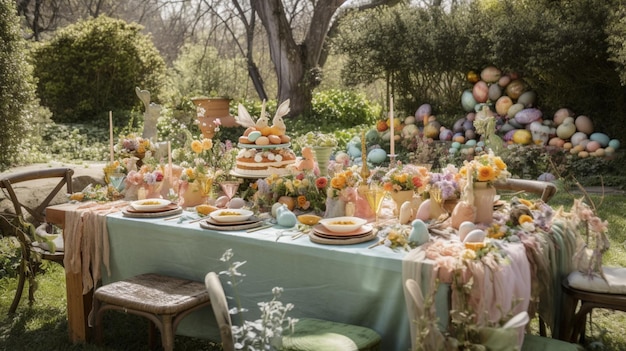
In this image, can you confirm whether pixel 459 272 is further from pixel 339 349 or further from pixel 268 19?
pixel 268 19

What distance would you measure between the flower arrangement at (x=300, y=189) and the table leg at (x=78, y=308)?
3.90 ft

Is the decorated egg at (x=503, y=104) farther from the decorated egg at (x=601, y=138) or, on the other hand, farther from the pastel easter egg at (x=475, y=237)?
the pastel easter egg at (x=475, y=237)

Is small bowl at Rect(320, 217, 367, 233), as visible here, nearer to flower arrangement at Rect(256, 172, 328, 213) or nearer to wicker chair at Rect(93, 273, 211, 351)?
flower arrangement at Rect(256, 172, 328, 213)

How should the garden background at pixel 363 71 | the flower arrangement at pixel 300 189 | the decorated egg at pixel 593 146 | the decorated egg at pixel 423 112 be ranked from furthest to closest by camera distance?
the decorated egg at pixel 423 112 < the decorated egg at pixel 593 146 < the garden background at pixel 363 71 < the flower arrangement at pixel 300 189

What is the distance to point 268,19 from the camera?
13297 millimetres

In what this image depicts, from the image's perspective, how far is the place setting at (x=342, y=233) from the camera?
2.80 metres

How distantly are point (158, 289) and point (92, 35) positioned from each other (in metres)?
11.9

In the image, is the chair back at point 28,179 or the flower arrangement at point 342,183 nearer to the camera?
the flower arrangement at point 342,183

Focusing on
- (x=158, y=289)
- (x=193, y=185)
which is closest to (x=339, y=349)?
(x=158, y=289)

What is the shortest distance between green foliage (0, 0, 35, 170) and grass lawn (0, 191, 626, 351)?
3.30 meters

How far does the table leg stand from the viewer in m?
3.64

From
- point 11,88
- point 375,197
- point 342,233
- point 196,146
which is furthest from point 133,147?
point 11,88

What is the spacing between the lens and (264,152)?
3762mm

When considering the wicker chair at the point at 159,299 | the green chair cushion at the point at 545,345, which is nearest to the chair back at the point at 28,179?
the wicker chair at the point at 159,299
